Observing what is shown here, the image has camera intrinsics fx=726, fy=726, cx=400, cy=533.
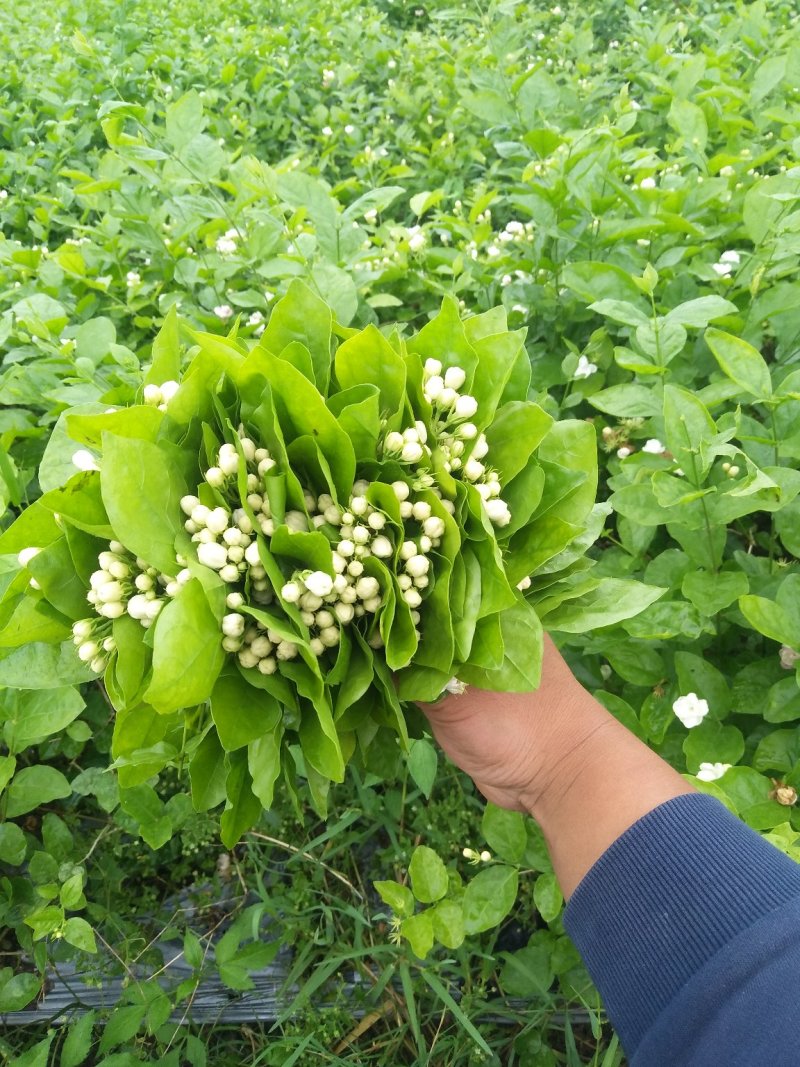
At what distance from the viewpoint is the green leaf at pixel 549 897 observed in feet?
4.03

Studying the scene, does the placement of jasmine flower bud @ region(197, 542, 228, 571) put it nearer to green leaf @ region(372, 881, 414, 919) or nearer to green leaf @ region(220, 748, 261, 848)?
green leaf @ region(220, 748, 261, 848)

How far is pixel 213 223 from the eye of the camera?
5.83ft

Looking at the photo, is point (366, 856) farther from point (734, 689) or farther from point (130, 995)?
point (734, 689)

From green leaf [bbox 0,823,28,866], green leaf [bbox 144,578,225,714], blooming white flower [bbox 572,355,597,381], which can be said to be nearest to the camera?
green leaf [bbox 144,578,225,714]

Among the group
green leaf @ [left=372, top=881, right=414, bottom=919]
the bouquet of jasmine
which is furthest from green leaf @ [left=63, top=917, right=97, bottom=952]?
the bouquet of jasmine

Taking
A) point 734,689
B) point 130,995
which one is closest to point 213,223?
point 734,689

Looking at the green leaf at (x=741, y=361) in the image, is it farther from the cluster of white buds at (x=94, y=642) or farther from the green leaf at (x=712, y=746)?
the cluster of white buds at (x=94, y=642)

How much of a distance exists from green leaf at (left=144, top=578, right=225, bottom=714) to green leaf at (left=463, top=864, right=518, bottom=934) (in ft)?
2.68

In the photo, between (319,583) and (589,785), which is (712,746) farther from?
(319,583)

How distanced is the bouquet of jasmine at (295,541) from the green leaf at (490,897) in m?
0.56

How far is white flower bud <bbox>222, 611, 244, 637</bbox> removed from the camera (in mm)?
722

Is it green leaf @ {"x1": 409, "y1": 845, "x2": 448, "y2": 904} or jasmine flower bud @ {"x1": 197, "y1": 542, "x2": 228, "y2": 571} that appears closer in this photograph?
jasmine flower bud @ {"x1": 197, "y1": 542, "x2": 228, "y2": 571}

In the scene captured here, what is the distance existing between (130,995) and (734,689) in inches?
52.3

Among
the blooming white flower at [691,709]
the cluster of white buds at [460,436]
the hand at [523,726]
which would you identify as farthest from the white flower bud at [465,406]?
the blooming white flower at [691,709]
